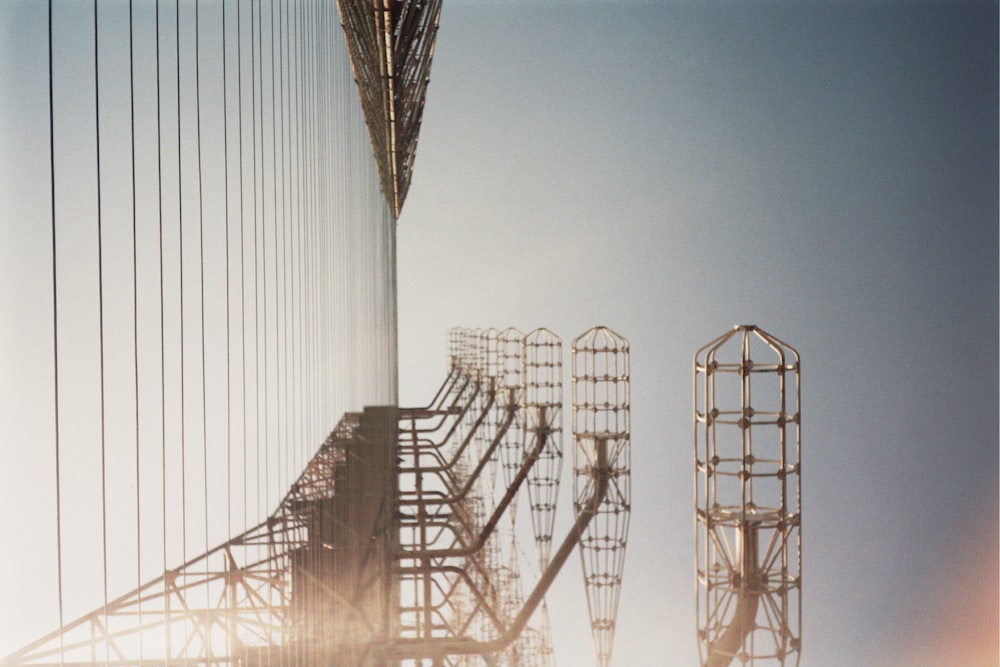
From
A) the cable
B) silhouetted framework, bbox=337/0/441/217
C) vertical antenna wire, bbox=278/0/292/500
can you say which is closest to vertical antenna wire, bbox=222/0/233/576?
the cable

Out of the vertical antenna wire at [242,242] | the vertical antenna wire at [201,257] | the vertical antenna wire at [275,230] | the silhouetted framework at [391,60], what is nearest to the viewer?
the vertical antenna wire at [201,257]

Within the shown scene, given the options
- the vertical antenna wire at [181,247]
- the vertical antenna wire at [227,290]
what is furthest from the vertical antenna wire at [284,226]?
the vertical antenna wire at [181,247]

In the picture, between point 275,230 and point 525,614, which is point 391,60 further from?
point 525,614

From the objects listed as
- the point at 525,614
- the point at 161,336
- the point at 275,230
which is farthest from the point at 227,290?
the point at 525,614

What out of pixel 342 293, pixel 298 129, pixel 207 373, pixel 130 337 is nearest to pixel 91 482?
pixel 130 337

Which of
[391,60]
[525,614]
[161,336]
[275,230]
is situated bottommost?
[525,614]

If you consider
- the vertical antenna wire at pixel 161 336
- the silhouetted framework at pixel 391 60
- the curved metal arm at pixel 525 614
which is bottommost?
the curved metal arm at pixel 525 614

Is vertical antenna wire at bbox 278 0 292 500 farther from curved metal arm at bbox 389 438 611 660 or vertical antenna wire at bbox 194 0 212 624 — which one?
curved metal arm at bbox 389 438 611 660

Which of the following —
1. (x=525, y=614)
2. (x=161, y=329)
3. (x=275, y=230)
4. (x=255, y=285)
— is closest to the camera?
(x=161, y=329)

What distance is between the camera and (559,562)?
41.0 ft

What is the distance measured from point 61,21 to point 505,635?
31.8 ft

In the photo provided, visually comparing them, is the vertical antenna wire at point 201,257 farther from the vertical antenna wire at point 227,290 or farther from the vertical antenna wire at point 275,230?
the vertical antenna wire at point 275,230

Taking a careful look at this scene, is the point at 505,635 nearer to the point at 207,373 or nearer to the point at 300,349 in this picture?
the point at 300,349

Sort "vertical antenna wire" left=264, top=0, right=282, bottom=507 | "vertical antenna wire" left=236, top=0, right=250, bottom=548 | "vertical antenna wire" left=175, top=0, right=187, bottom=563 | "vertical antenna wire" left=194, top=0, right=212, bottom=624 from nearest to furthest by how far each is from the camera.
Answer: "vertical antenna wire" left=175, top=0, right=187, bottom=563 → "vertical antenna wire" left=194, top=0, right=212, bottom=624 → "vertical antenna wire" left=236, top=0, right=250, bottom=548 → "vertical antenna wire" left=264, top=0, right=282, bottom=507
